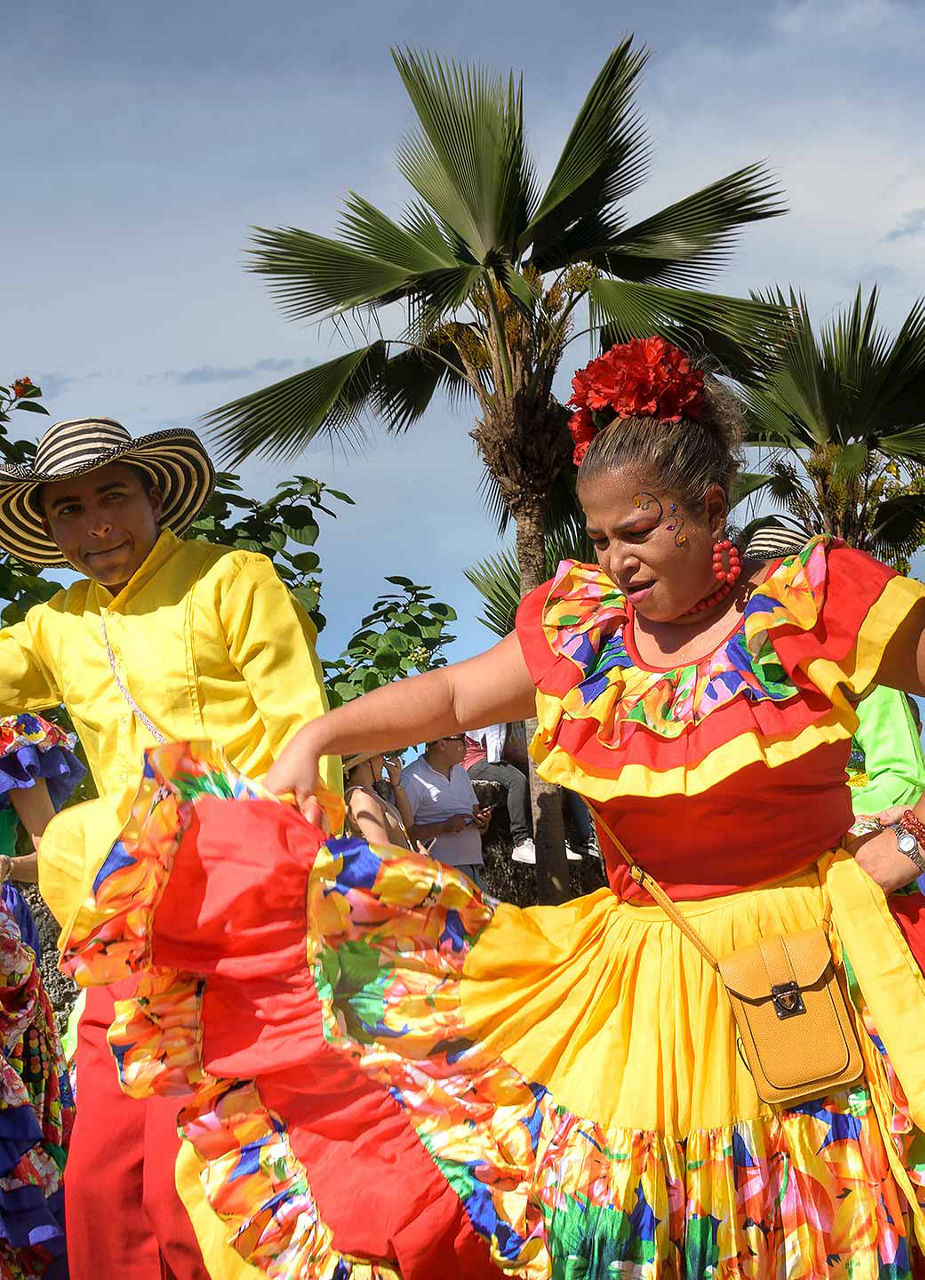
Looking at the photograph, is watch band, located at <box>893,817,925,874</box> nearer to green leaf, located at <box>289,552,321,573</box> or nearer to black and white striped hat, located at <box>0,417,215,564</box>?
black and white striped hat, located at <box>0,417,215,564</box>

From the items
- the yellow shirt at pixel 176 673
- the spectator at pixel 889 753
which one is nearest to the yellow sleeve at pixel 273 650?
the yellow shirt at pixel 176 673

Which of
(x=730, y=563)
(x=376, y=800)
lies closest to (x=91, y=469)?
(x=730, y=563)

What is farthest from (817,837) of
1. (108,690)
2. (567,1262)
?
(108,690)

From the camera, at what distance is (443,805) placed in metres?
8.81

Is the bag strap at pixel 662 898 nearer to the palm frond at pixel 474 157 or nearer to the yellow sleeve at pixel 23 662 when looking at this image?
the yellow sleeve at pixel 23 662

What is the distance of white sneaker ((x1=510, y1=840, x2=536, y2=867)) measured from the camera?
11.7m

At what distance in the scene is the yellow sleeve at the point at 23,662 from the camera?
13.0ft

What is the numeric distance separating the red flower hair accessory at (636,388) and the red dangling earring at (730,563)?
28 cm

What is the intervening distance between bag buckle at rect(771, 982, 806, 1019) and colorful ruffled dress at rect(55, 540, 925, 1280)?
11cm

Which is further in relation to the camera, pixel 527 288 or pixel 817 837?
pixel 527 288

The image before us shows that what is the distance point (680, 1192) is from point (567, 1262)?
0.75 feet

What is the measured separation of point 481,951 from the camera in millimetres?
2844

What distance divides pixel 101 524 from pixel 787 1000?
86.5 inches

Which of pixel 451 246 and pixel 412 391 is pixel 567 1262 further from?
pixel 412 391
